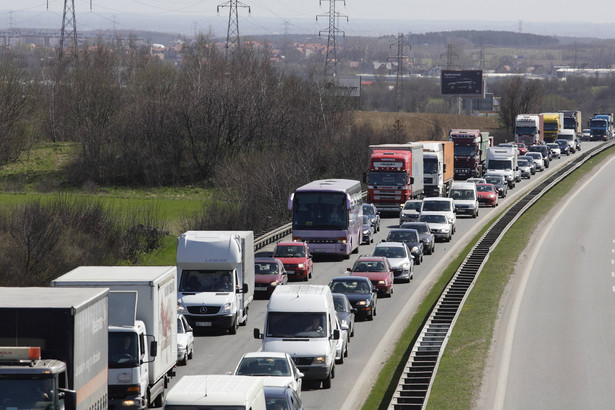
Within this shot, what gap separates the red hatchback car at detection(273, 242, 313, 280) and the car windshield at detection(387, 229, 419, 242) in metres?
5.73

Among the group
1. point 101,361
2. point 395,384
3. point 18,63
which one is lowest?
point 395,384

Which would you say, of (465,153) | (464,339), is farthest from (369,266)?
(465,153)

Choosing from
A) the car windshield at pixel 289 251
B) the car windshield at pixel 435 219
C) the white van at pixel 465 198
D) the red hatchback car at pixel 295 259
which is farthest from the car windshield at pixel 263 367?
the white van at pixel 465 198

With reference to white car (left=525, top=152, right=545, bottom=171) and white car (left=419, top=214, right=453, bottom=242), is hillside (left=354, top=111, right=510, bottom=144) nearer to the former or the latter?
white car (left=525, top=152, right=545, bottom=171)

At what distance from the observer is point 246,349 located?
2973 cm

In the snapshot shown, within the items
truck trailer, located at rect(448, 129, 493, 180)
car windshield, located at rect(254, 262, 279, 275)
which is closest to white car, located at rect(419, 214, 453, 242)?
car windshield, located at rect(254, 262, 279, 275)

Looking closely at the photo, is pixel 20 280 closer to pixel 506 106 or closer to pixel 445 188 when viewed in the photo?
pixel 445 188

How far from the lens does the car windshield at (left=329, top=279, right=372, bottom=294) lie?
34219 mm

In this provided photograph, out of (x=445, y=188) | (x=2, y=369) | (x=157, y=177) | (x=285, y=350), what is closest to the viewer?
(x=2, y=369)

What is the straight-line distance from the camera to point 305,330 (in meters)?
25.9

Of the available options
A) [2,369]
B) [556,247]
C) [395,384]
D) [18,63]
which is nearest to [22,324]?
[2,369]

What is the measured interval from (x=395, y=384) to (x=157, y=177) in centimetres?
6843

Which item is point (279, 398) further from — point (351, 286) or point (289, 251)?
point (289, 251)

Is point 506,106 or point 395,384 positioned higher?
point 506,106
